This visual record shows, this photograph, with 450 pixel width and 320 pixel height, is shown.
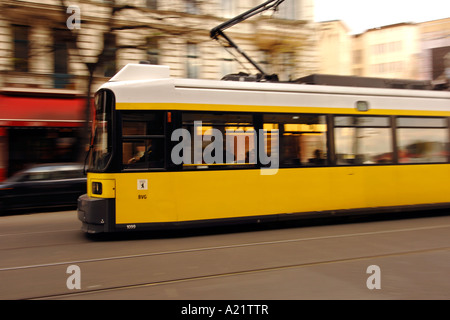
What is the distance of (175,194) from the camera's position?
711cm

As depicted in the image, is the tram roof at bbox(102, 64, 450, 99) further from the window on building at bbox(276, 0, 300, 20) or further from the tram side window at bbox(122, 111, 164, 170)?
the window on building at bbox(276, 0, 300, 20)

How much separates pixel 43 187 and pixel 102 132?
6.06 metres

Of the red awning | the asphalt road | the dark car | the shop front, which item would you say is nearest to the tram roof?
the asphalt road

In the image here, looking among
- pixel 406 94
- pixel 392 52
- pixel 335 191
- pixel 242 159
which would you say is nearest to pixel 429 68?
pixel 406 94

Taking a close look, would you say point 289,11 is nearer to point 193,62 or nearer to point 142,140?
point 193,62

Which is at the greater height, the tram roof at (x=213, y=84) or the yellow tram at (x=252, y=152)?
the tram roof at (x=213, y=84)

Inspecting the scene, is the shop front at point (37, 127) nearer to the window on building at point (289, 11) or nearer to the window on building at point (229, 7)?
the window on building at point (229, 7)

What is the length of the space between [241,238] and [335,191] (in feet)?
7.53

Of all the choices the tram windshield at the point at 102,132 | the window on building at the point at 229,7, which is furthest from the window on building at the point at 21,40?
the tram windshield at the point at 102,132

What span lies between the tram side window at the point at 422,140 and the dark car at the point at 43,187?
871cm

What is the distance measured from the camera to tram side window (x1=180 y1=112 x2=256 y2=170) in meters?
7.18

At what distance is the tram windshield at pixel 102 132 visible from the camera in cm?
691

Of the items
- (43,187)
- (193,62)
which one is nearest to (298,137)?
(43,187)
